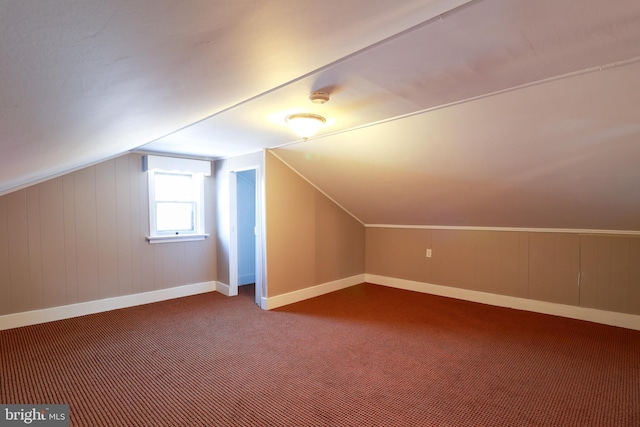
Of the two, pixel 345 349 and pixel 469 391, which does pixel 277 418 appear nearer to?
pixel 345 349

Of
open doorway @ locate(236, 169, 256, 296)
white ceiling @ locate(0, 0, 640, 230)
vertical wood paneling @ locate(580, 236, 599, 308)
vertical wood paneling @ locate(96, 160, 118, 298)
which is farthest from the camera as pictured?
open doorway @ locate(236, 169, 256, 296)

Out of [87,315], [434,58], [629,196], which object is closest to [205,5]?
[434,58]

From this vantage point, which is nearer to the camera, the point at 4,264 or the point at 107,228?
the point at 4,264

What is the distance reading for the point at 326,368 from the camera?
2.51 metres

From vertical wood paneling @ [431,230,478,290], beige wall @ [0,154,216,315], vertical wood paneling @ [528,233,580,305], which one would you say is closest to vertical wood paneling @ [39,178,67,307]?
beige wall @ [0,154,216,315]

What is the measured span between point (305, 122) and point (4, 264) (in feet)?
11.3

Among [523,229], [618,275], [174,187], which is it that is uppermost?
[174,187]

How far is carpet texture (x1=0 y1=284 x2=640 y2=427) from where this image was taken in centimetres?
196

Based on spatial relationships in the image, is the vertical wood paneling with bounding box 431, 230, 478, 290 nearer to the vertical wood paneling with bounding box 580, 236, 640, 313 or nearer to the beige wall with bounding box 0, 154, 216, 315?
the vertical wood paneling with bounding box 580, 236, 640, 313

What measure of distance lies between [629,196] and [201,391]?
376cm

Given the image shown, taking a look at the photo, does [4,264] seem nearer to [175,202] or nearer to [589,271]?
[175,202]

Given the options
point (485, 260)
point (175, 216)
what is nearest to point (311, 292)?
point (175, 216)

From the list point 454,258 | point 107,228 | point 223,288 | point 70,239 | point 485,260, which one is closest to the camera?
point 70,239

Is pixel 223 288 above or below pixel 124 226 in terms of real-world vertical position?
below
